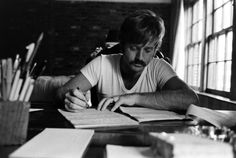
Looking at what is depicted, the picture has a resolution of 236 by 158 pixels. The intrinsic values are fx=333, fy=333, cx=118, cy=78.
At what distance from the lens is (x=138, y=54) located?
6.27 ft

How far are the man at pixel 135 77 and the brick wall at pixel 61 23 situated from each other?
463 centimetres

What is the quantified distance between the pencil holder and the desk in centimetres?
3

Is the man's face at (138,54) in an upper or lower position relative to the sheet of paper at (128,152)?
upper

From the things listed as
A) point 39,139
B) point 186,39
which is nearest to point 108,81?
point 39,139

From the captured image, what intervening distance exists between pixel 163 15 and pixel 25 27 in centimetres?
279

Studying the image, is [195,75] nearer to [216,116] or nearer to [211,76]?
[211,76]

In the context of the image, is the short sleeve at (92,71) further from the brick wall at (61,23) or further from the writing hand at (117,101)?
the brick wall at (61,23)

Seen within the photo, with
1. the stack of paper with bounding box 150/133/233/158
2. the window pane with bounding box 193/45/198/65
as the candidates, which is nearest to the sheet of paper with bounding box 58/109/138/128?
the stack of paper with bounding box 150/133/233/158

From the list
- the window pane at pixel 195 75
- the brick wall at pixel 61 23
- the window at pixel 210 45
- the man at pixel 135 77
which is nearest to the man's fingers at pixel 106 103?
the man at pixel 135 77

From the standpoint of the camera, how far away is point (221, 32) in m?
3.82

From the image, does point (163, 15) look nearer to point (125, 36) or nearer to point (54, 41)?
point (54, 41)

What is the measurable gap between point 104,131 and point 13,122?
0.93 feet

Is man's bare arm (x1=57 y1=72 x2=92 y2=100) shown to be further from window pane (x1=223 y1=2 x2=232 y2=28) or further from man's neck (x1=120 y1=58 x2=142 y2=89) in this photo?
window pane (x1=223 y1=2 x2=232 y2=28)

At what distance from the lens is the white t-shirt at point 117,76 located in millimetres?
2068
